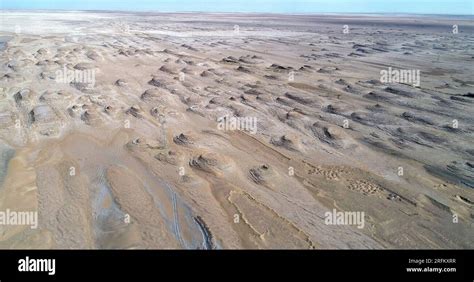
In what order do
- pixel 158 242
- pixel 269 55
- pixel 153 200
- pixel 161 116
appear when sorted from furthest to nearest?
pixel 269 55, pixel 161 116, pixel 153 200, pixel 158 242

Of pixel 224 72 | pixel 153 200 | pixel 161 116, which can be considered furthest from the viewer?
pixel 224 72

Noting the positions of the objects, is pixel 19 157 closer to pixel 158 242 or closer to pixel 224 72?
pixel 158 242

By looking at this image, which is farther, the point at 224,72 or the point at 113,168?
the point at 224,72

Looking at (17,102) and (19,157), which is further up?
(17,102)

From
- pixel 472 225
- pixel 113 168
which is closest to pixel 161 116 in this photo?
pixel 113 168

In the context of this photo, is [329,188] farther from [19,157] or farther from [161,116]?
[19,157]
